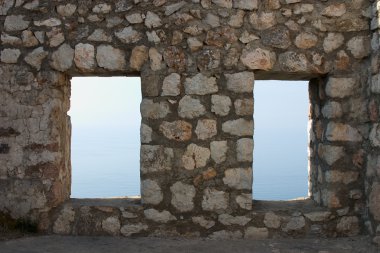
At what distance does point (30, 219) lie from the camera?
418 centimetres

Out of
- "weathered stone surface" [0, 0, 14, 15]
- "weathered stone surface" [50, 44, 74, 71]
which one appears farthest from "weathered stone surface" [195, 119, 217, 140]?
"weathered stone surface" [0, 0, 14, 15]

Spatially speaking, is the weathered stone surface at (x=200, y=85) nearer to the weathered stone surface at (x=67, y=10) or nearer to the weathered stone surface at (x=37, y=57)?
the weathered stone surface at (x=67, y=10)

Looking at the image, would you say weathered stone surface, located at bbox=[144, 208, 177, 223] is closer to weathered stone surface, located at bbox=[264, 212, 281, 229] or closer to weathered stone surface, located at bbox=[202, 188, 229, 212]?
weathered stone surface, located at bbox=[202, 188, 229, 212]

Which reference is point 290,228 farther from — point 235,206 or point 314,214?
point 235,206

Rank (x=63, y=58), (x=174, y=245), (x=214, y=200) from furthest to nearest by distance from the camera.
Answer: (x=63, y=58) < (x=214, y=200) < (x=174, y=245)

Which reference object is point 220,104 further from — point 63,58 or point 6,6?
point 6,6

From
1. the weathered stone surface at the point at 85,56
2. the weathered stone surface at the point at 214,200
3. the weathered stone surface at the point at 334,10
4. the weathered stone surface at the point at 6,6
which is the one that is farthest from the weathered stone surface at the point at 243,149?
the weathered stone surface at the point at 6,6

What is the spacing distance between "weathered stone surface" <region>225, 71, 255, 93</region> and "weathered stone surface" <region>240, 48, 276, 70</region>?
0.10 m

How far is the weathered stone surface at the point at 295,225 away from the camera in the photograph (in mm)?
4062

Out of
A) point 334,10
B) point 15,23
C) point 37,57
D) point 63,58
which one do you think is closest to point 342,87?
point 334,10

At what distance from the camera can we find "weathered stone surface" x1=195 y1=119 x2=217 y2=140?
4047 mm

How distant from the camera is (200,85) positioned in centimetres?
404

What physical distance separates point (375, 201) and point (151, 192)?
2002 millimetres

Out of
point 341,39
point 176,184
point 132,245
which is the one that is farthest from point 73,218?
point 341,39
